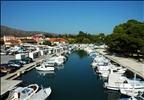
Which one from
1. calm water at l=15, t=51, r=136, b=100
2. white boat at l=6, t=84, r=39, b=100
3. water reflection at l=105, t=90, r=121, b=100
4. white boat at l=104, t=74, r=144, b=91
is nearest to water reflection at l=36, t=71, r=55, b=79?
calm water at l=15, t=51, r=136, b=100

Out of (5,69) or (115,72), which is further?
(115,72)

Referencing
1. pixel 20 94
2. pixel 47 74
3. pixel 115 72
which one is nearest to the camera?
pixel 20 94

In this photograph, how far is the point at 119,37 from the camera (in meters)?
51.9

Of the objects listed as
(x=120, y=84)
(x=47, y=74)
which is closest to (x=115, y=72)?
(x=120, y=84)

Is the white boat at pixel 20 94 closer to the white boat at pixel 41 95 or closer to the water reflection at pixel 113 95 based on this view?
the white boat at pixel 41 95

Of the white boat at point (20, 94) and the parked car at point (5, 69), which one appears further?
the parked car at point (5, 69)

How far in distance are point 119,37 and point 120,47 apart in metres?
3.15

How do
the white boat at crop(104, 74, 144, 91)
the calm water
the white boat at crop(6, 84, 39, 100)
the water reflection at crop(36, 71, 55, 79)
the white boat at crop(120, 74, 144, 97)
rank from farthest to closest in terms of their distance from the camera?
the water reflection at crop(36, 71, 55, 79)
the white boat at crop(104, 74, 144, 91)
the calm water
the white boat at crop(120, 74, 144, 97)
the white boat at crop(6, 84, 39, 100)

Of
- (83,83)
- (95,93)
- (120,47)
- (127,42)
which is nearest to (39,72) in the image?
(83,83)

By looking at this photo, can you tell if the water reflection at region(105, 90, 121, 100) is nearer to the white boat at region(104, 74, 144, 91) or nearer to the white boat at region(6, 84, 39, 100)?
the white boat at region(104, 74, 144, 91)

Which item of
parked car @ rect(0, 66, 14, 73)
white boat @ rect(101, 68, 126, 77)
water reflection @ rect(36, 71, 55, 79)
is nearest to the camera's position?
parked car @ rect(0, 66, 14, 73)

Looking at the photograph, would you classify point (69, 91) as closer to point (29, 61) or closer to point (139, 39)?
point (29, 61)

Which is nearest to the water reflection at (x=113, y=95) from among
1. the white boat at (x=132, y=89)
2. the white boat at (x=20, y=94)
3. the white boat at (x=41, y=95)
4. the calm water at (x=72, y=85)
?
the calm water at (x=72, y=85)

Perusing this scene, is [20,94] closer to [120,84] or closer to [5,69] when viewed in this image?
[120,84]
